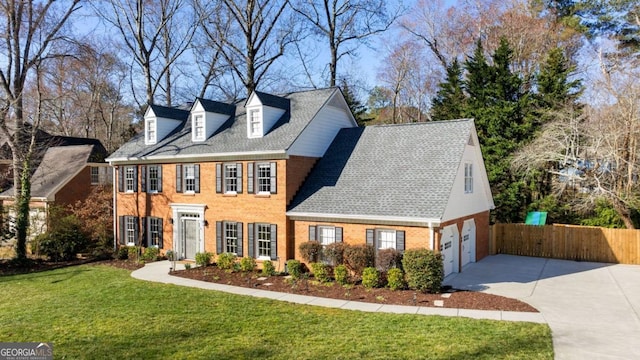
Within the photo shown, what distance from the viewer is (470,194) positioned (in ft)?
64.6

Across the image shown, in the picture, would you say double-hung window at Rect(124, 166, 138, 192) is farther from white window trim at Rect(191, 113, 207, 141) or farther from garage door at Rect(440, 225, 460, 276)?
garage door at Rect(440, 225, 460, 276)

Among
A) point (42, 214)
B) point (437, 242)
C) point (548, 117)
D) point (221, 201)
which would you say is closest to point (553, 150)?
point (548, 117)

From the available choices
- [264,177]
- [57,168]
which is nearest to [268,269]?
[264,177]

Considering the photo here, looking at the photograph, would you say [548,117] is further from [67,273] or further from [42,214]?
[42,214]

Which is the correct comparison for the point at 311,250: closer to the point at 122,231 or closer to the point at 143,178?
the point at 143,178

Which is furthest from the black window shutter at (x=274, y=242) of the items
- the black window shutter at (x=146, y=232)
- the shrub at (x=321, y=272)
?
the black window shutter at (x=146, y=232)

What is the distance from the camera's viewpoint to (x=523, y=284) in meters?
16.5

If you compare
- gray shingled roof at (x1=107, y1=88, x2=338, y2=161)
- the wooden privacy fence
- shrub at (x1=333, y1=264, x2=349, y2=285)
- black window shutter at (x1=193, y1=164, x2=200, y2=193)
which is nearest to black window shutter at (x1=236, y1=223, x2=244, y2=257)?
black window shutter at (x1=193, y1=164, x2=200, y2=193)

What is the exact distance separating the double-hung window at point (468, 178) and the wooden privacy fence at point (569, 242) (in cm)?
513

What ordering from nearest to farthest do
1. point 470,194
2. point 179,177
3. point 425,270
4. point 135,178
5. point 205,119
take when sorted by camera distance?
point 425,270 → point 470,194 → point 205,119 → point 179,177 → point 135,178

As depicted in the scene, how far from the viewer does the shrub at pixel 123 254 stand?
23.4m

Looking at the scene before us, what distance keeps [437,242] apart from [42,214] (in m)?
24.8

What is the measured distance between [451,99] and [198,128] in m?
18.2

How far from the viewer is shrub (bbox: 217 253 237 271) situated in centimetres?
1959
